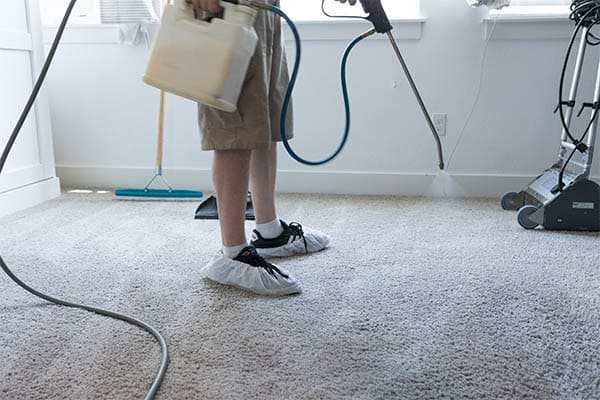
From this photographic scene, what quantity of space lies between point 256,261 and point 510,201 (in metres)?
1.20

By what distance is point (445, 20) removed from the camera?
2291 millimetres

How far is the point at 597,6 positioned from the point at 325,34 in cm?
101

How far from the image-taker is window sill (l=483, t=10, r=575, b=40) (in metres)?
2.21

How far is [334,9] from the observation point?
242 cm

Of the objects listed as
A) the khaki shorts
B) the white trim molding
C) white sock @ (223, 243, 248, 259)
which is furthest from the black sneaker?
the white trim molding

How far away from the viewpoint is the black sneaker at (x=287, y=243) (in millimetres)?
1606

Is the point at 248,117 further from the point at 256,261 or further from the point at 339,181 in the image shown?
the point at 339,181

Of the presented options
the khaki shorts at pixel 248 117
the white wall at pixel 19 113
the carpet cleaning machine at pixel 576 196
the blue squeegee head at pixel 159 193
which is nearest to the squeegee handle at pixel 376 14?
the khaki shorts at pixel 248 117

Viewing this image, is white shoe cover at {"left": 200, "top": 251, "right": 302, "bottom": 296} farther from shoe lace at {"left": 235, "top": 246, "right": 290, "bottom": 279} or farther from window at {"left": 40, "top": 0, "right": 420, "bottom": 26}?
window at {"left": 40, "top": 0, "right": 420, "bottom": 26}

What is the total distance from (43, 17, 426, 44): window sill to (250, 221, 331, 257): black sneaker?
3.37 feet

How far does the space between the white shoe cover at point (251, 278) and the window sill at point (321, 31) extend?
1.28 meters

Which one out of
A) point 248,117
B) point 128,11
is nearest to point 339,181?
point 128,11

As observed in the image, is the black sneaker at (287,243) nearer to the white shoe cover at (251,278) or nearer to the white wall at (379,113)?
the white shoe cover at (251,278)

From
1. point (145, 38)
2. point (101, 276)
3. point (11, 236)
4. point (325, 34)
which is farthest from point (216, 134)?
point (145, 38)
